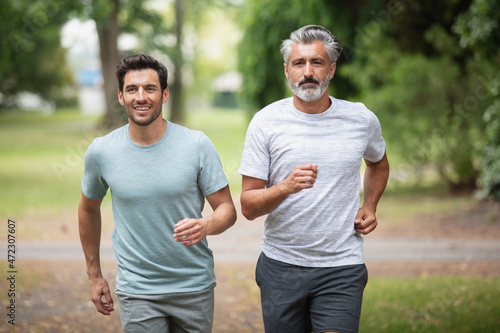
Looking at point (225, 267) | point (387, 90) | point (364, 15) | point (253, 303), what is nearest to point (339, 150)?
point (253, 303)

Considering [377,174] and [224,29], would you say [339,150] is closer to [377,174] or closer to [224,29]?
[377,174]

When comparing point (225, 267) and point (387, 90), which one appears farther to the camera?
point (387, 90)

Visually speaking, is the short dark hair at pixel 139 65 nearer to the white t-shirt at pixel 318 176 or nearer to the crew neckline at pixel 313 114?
the white t-shirt at pixel 318 176

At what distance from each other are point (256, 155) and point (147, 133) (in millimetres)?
546

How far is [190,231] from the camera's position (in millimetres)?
2922

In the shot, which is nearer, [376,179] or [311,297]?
[311,297]

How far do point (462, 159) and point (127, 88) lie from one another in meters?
10.6

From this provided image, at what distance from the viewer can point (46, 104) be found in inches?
2160

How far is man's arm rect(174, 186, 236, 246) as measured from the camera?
2910 mm

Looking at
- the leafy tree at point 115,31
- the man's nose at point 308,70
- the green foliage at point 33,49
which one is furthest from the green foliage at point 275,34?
the man's nose at point 308,70

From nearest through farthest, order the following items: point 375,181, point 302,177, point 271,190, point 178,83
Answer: point 302,177
point 271,190
point 375,181
point 178,83

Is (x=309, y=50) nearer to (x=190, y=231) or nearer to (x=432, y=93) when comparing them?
(x=190, y=231)

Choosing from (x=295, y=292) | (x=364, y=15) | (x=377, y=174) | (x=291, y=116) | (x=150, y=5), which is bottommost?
(x=295, y=292)

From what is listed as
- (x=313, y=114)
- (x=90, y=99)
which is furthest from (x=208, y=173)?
(x=90, y=99)
